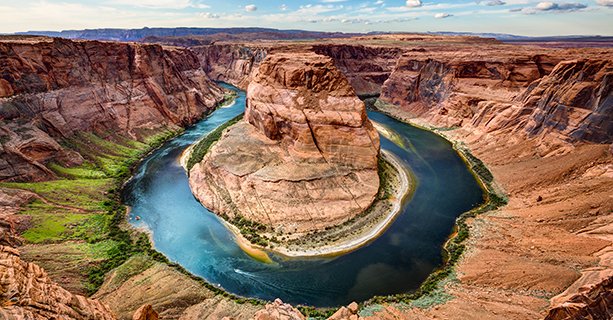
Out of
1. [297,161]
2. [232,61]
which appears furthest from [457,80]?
[232,61]

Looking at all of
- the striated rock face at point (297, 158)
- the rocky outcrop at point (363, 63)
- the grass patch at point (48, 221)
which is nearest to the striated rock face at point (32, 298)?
the grass patch at point (48, 221)

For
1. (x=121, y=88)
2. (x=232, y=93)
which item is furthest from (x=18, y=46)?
(x=232, y=93)

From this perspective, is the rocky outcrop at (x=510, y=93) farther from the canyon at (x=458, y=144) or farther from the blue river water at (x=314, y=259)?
the blue river water at (x=314, y=259)

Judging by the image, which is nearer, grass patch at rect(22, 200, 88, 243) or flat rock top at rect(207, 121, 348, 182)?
grass patch at rect(22, 200, 88, 243)

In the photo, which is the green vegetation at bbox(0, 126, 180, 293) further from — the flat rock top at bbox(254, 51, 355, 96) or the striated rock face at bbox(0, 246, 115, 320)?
the flat rock top at bbox(254, 51, 355, 96)

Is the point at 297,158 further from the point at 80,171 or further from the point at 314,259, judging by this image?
the point at 80,171

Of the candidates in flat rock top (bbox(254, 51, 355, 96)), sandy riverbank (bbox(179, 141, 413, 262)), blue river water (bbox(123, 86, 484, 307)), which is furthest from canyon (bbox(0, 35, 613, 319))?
sandy riverbank (bbox(179, 141, 413, 262))

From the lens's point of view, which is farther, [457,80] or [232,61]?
[232,61]
